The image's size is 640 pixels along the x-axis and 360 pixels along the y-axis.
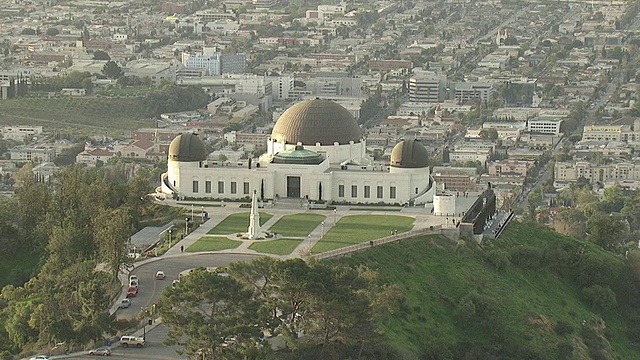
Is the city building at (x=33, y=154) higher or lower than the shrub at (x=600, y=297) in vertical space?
lower

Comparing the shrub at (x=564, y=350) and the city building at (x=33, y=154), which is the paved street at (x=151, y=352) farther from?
the city building at (x=33, y=154)

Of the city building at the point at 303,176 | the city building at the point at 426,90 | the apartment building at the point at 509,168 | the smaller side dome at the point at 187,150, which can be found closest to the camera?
the city building at the point at 303,176

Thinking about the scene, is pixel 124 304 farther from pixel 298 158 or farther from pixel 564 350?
pixel 298 158

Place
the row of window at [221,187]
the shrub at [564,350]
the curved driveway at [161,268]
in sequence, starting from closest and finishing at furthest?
the curved driveway at [161,268]
the shrub at [564,350]
the row of window at [221,187]

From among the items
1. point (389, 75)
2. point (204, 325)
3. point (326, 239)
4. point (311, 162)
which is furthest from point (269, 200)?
point (389, 75)

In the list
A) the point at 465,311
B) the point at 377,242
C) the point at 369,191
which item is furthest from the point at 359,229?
the point at 465,311

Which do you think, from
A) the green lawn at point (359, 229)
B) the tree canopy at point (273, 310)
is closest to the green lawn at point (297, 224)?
the green lawn at point (359, 229)

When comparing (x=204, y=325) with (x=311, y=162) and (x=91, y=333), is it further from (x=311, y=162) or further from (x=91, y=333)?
(x=311, y=162)

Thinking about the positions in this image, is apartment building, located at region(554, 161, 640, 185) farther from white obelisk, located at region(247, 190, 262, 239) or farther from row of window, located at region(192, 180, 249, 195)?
white obelisk, located at region(247, 190, 262, 239)
